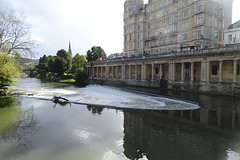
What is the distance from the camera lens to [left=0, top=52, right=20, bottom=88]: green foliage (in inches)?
945

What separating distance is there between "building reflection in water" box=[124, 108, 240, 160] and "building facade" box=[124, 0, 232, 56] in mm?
25659

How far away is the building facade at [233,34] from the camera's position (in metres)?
38.7

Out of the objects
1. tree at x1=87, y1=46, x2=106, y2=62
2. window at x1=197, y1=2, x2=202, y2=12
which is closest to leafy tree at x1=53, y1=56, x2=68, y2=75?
tree at x1=87, y1=46, x2=106, y2=62

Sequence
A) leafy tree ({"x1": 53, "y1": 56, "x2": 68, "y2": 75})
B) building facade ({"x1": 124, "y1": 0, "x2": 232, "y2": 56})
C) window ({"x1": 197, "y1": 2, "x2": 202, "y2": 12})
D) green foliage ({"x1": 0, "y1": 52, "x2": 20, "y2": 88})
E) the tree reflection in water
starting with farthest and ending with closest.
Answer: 1. leafy tree ({"x1": 53, "y1": 56, "x2": 68, "y2": 75})
2. building facade ({"x1": 124, "y1": 0, "x2": 232, "y2": 56})
3. window ({"x1": 197, "y1": 2, "x2": 202, "y2": 12})
4. green foliage ({"x1": 0, "y1": 52, "x2": 20, "y2": 88})
5. the tree reflection in water

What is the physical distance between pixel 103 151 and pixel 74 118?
734 centimetres

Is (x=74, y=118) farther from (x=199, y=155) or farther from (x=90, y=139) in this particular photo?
(x=199, y=155)

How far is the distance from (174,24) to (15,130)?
163 ft

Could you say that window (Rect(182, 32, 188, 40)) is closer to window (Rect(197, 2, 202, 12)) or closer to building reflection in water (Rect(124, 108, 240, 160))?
window (Rect(197, 2, 202, 12))

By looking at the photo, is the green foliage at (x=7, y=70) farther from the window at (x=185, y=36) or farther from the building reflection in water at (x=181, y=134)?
the window at (x=185, y=36)

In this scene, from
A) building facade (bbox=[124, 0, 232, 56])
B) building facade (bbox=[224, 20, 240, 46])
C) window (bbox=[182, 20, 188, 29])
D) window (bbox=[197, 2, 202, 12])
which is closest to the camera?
building facade (bbox=[224, 20, 240, 46])

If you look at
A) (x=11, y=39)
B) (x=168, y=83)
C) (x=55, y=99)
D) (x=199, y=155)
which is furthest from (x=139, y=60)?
(x=199, y=155)

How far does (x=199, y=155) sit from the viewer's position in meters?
8.86

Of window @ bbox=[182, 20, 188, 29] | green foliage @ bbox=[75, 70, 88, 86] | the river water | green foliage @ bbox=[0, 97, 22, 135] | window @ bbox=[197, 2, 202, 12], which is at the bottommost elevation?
the river water

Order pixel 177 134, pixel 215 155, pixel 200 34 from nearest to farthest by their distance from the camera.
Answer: pixel 215 155
pixel 177 134
pixel 200 34
